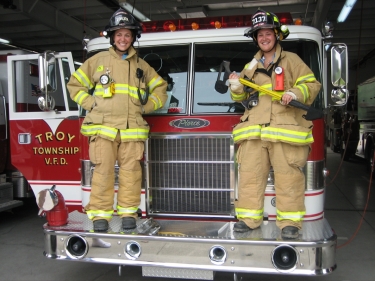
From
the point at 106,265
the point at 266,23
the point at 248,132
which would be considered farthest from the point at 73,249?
the point at 266,23

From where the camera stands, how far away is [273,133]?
3.31 m

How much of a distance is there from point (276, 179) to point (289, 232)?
1.41ft

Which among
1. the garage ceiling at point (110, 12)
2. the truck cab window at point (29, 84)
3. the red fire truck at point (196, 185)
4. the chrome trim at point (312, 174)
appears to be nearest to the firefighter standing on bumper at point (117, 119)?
the red fire truck at point (196, 185)

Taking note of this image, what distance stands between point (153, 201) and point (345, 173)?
9272 mm

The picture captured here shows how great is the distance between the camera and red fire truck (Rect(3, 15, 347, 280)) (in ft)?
10.2

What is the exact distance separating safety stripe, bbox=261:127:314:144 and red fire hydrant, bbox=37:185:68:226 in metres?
1.75

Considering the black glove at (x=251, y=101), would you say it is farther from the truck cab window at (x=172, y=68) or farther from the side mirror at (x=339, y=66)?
the side mirror at (x=339, y=66)

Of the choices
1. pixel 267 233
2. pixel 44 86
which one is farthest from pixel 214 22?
pixel 267 233

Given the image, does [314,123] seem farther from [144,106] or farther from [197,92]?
[144,106]

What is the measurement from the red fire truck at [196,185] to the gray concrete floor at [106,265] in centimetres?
81

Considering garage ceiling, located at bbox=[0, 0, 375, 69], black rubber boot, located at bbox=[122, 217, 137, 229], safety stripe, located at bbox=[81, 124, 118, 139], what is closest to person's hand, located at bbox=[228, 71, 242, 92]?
safety stripe, located at bbox=[81, 124, 118, 139]

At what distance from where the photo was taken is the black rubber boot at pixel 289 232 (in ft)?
10.4

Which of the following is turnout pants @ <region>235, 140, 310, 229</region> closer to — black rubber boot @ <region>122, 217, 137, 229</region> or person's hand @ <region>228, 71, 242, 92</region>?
person's hand @ <region>228, 71, 242, 92</region>

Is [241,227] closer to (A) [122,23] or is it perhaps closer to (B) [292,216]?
(B) [292,216]
